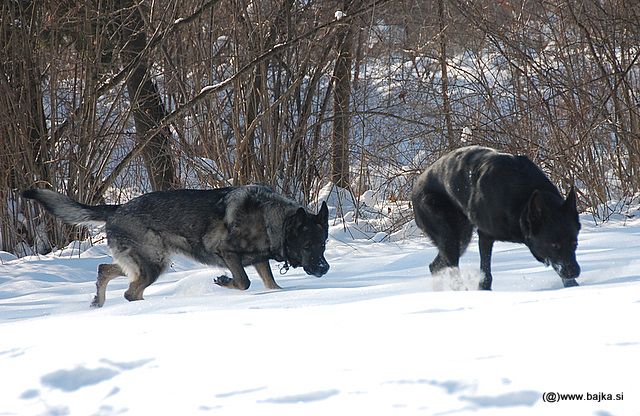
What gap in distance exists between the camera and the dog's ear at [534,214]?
6.23 metres

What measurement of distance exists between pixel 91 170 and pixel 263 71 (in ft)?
8.42

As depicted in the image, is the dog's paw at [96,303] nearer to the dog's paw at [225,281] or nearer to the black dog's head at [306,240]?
the dog's paw at [225,281]

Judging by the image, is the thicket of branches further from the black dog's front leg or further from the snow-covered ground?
the snow-covered ground

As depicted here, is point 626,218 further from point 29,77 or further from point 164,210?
point 29,77

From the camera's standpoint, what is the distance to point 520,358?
3.29 m

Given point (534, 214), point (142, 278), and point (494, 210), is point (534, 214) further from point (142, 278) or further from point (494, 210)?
point (142, 278)

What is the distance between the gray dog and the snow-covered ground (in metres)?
2.48

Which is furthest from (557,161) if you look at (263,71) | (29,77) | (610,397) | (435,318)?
(610,397)

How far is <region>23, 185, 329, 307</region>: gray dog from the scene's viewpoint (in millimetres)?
7668

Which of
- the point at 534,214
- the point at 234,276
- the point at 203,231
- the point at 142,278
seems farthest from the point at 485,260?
the point at 142,278

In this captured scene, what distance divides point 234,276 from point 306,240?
0.70m

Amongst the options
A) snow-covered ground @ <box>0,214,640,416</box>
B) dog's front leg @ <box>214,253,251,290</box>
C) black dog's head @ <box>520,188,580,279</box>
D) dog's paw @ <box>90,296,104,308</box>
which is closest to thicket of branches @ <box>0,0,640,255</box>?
dog's front leg @ <box>214,253,251,290</box>

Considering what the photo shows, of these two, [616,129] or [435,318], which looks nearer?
[435,318]

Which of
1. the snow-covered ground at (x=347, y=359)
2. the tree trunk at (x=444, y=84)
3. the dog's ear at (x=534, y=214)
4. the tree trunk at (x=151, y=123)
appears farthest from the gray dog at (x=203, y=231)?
the tree trunk at (x=151, y=123)
